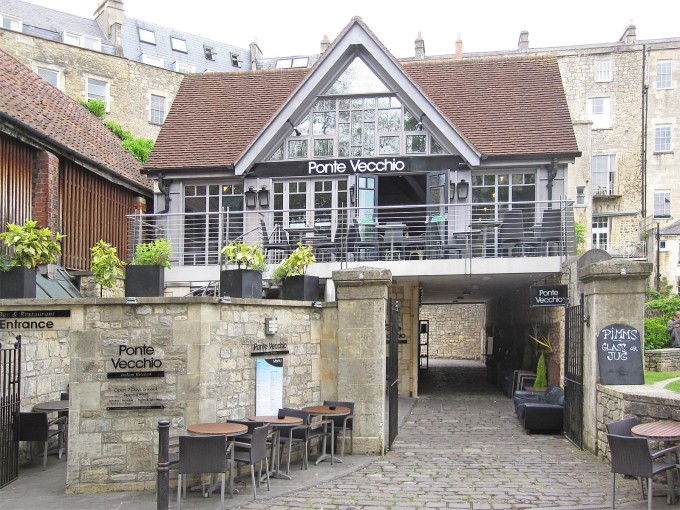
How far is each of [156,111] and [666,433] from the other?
37.0 metres

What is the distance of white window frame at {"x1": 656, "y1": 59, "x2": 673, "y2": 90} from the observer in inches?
1639

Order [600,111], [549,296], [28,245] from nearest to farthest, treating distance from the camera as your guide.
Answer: [28,245] < [549,296] < [600,111]

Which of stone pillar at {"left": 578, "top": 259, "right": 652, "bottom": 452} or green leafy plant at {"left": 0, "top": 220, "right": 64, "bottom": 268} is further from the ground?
green leafy plant at {"left": 0, "top": 220, "right": 64, "bottom": 268}

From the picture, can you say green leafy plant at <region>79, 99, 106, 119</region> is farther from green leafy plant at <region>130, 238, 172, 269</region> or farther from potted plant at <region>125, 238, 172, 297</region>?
potted plant at <region>125, 238, 172, 297</region>

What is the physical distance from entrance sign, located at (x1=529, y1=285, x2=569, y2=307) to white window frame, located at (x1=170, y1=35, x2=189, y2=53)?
4153cm

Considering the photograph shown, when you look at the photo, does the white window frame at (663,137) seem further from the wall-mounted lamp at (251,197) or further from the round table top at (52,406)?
the round table top at (52,406)

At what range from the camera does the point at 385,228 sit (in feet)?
58.3

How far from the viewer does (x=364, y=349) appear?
11.3m

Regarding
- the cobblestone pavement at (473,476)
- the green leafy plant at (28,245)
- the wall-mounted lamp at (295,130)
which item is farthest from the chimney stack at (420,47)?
the green leafy plant at (28,245)

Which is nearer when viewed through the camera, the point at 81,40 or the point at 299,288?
the point at 299,288

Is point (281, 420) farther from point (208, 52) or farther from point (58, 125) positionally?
point (208, 52)

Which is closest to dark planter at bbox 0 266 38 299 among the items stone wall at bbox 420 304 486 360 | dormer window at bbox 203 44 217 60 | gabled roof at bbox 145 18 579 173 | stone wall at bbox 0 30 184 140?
gabled roof at bbox 145 18 579 173

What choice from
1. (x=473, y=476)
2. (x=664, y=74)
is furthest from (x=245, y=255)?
(x=664, y=74)

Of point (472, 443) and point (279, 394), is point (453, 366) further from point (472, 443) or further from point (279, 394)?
point (279, 394)
